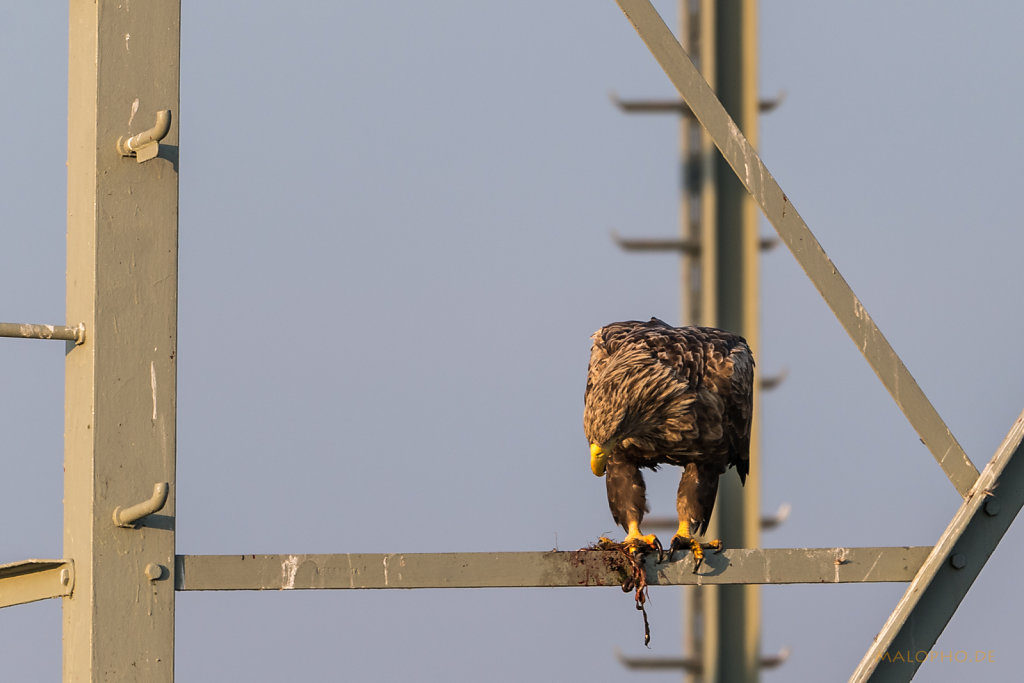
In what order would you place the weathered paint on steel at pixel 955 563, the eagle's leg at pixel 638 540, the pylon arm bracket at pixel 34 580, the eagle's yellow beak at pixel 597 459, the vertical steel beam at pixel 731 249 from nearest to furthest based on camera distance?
the pylon arm bracket at pixel 34 580
the weathered paint on steel at pixel 955 563
the eagle's leg at pixel 638 540
the eagle's yellow beak at pixel 597 459
the vertical steel beam at pixel 731 249

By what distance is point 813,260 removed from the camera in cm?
409

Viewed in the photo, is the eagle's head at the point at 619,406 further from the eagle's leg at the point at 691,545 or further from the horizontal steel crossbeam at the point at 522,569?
the horizontal steel crossbeam at the point at 522,569

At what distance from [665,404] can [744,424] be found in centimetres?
46

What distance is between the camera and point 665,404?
5195 millimetres

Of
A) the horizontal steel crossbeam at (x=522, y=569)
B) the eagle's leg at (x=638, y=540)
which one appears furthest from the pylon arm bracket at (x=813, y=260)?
the eagle's leg at (x=638, y=540)

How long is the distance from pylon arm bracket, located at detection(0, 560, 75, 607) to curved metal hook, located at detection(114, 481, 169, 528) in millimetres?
222

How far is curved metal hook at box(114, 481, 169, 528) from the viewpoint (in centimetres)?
343

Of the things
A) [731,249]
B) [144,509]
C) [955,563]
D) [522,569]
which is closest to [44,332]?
[144,509]

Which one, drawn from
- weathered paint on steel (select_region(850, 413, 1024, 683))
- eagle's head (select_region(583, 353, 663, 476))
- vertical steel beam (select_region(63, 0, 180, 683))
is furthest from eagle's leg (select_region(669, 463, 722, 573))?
vertical steel beam (select_region(63, 0, 180, 683))


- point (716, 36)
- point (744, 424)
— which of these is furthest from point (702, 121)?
point (716, 36)

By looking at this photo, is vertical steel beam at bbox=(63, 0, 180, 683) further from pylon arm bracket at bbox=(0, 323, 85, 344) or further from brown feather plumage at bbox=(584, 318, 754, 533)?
brown feather plumage at bbox=(584, 318, 754, 533)

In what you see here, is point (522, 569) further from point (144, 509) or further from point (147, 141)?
point (147, 141)

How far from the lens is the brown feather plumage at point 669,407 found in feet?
16.8

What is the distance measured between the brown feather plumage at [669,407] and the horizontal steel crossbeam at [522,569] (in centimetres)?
94
